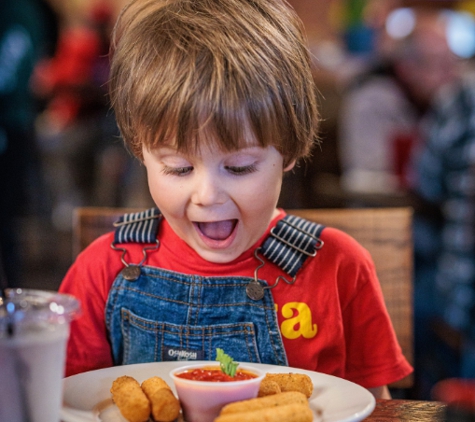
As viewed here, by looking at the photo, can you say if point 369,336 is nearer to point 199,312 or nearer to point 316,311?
point 316,311

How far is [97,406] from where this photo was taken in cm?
88

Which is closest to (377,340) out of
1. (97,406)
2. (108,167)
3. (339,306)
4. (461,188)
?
(339,306)

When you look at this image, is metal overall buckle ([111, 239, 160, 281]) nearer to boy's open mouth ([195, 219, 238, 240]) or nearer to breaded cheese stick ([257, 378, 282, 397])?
boy's open mouth ([195, 219, 238, 240])

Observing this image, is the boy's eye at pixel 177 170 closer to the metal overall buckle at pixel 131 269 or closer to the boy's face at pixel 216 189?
the boy's face at pixel 216 189

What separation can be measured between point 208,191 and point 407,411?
15.2 inches

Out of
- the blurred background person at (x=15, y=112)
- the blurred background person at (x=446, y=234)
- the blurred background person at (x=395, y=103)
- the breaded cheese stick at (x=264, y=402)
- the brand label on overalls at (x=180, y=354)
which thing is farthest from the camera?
the blurred background person at (x=395, y=103)

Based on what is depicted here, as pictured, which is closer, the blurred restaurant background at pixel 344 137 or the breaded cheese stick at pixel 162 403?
the breaded cheese stick at pixel 162 403

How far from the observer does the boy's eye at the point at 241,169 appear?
99 centimetres

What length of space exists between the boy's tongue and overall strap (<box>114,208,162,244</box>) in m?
0.16

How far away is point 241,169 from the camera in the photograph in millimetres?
998

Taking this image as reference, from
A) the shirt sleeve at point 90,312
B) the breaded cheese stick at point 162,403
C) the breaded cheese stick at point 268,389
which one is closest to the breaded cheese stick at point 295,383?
the breaded cheese stick at point 268,389

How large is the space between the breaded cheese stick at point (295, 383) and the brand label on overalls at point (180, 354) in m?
0.21

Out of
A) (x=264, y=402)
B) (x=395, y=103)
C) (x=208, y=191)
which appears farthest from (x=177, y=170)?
(x=395, y=103)

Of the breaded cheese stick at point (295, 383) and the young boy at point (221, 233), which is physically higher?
the young boy at point (221, 233)
